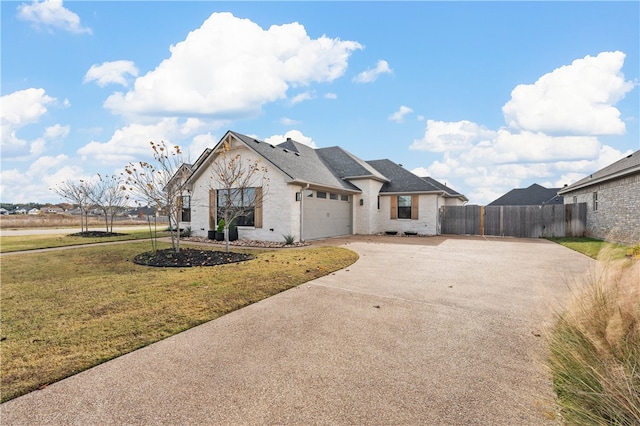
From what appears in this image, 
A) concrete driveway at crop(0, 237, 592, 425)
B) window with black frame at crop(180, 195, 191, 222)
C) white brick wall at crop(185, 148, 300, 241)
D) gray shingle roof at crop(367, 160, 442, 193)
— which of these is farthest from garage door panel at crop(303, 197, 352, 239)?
concrete driveway at crop(0, 237, 592, 425)

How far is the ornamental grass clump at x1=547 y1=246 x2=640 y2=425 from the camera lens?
1837 mm

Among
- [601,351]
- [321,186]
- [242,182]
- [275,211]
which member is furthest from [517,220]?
[601,351]

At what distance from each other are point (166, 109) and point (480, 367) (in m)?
13.6

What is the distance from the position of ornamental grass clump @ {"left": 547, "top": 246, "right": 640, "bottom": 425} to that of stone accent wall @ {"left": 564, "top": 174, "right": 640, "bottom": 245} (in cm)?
1121

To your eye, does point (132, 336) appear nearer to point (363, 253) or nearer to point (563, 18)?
point (363, 253)

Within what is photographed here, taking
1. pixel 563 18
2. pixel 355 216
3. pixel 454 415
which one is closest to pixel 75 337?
pixel 454 415

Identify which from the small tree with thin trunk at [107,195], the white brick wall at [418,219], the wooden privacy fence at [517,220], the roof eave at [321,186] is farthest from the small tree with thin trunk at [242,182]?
the wooden privacy fence at [517,220]

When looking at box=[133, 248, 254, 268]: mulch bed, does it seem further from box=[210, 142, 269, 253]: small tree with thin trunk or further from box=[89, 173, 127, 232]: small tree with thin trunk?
box=[89, 173, 127, 232]: small tree with thin trunk

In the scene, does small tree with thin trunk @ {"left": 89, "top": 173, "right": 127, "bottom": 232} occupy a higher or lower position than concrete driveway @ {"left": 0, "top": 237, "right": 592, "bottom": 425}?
higher

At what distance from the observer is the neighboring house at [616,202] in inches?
496

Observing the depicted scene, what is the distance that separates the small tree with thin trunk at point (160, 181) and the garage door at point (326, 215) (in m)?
6.38

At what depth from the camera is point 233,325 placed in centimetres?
419

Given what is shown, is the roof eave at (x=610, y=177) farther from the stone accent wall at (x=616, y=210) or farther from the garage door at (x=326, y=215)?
the garage door at (x=326, y=215)

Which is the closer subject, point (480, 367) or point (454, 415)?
point (454, 415)
